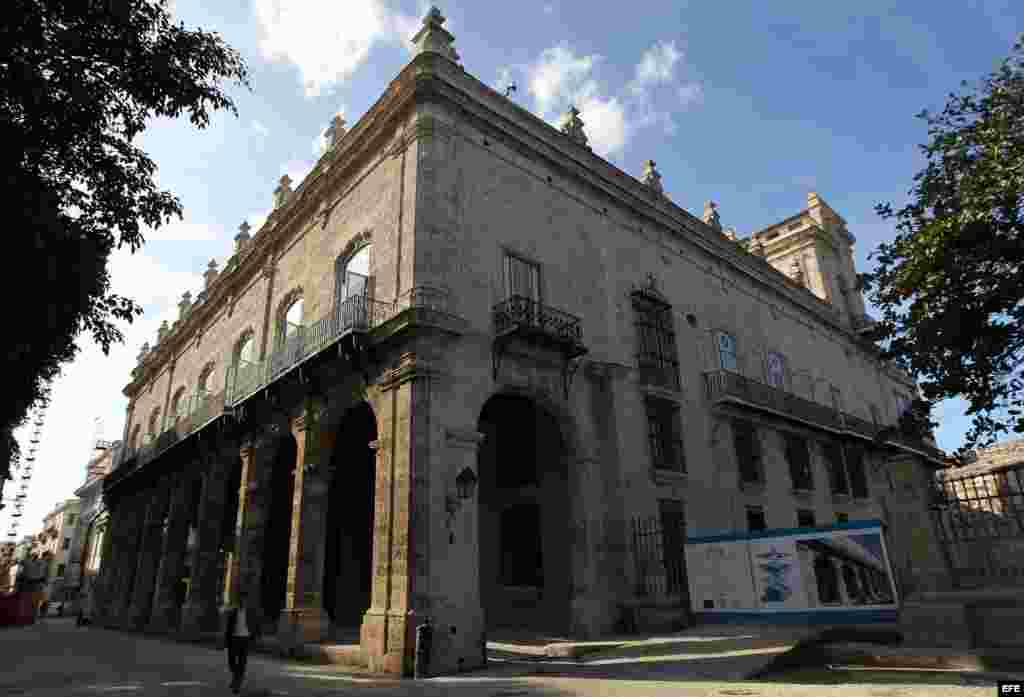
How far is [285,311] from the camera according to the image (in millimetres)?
19438

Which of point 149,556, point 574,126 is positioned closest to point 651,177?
point 574,126

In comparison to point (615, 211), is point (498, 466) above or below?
below

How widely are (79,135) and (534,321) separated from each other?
9.30m

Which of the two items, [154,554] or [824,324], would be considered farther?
[824,324]

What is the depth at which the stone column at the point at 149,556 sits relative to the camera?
24734mm

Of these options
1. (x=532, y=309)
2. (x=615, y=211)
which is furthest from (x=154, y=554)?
(x=615, y=211)

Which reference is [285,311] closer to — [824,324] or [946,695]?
[946,695]

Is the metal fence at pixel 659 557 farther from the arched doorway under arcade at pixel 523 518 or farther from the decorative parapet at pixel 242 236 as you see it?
the decorative parapet at pixel 242 236

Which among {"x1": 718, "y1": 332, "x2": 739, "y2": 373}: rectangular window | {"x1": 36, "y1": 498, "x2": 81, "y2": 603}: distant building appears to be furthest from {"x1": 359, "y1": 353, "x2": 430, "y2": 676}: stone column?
{"x1": 36, "y1": 498, "x2": 81, "y2": 603}: distant building

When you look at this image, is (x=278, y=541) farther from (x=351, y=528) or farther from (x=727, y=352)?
(x=727, y=352)

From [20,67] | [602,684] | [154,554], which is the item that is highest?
[20,67]

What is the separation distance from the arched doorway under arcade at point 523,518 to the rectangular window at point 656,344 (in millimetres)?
3678

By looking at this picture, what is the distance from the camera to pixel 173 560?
74.4ft

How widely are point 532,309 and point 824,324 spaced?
1972 centimetres
